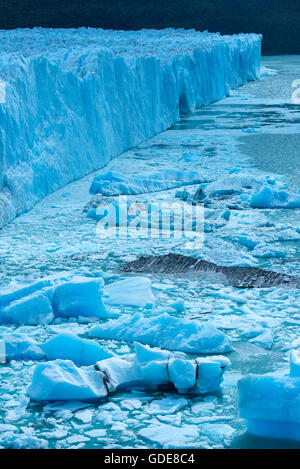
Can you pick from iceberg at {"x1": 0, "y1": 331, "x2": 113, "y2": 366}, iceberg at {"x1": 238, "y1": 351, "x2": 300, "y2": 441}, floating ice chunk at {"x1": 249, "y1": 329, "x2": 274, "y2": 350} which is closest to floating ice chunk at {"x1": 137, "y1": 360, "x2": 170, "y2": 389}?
iceberg at {"x1": 0, "y1": 331, "x2": 113, "y2": 366}

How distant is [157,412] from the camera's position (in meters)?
2.32

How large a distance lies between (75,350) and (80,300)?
0.50 meters

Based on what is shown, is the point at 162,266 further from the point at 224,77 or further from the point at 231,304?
the point at 224,77

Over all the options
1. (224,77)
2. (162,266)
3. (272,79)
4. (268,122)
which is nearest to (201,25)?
(272,79)

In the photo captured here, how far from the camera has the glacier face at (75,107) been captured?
4980mm

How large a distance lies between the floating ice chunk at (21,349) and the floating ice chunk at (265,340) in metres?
0.82

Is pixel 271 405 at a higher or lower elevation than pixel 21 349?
higher

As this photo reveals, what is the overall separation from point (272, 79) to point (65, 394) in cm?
1457

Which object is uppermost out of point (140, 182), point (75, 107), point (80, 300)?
point (75, 107)

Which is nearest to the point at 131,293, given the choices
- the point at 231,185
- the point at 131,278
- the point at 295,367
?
the point at 131,278

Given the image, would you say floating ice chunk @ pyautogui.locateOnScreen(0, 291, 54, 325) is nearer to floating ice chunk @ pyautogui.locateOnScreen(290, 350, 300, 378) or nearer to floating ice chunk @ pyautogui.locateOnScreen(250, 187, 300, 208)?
floating ice chunk @ pyautogui.locateOnScreen(290, 350, 300, 378)

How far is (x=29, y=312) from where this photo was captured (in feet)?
10.1

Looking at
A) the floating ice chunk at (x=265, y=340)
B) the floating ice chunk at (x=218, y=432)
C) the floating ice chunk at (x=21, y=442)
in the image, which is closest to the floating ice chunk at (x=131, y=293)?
the floating ice chunk at (x=265, y=340)

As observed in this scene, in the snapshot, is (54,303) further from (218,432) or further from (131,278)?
(218,432)
